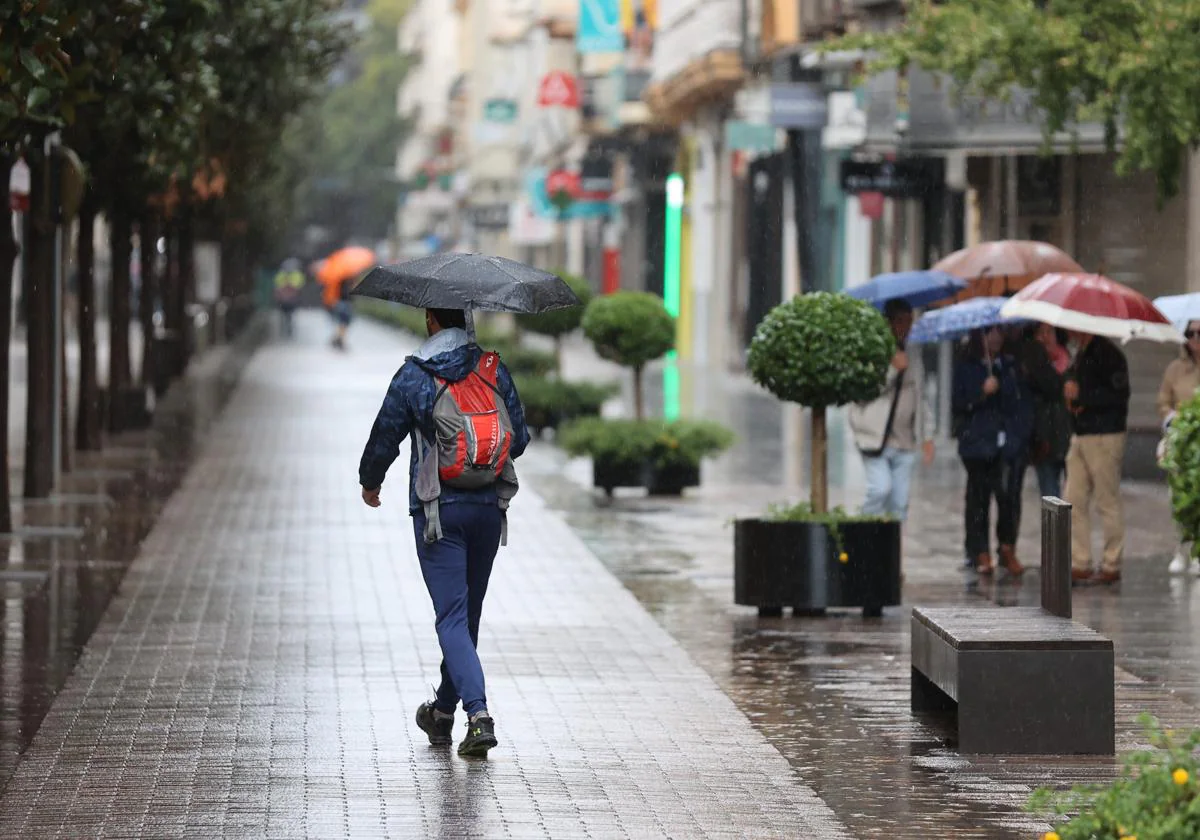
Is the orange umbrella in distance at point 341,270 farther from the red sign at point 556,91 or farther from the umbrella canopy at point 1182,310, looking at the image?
the umbrella canopy at point 1182,310

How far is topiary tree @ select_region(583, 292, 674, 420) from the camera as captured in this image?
22781mm

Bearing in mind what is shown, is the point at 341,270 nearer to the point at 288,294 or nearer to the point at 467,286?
the point at 288,294

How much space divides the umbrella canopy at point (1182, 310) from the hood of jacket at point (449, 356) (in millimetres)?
7018

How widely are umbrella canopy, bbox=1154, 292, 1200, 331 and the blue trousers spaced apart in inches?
278

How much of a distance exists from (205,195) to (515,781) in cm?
2136

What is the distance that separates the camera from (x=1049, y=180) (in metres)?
27.0

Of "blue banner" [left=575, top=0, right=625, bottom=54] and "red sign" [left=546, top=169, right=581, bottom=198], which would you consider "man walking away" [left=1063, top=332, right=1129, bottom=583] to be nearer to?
"blue banner" [left=575, top=0, right=625, bottom=54]

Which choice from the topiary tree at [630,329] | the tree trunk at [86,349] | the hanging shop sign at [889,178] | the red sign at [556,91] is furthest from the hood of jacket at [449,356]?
the red sign at [556,91]

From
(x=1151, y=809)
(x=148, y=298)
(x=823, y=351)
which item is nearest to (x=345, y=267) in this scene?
(x=148, y=298)

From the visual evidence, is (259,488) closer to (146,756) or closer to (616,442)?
(616,442)

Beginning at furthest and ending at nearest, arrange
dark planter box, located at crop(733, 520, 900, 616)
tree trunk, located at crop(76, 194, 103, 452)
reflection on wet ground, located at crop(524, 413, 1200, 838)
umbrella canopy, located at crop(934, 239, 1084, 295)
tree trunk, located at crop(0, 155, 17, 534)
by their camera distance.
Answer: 1. tree trunk, located at crop(76, 194, 103, 452)
2. tree trunk, located at crop(0, 155, 17, 534)
3. umbrella canopy, located at crop(934, 239, 1084, 295)
4. dark planter box, located at crop(733, 520, 900, 616)
5. reflection on wet ground, located at crop(524, 413, 1200, 838)

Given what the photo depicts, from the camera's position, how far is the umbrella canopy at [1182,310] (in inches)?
620

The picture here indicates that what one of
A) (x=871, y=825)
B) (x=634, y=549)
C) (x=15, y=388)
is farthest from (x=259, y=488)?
(x=15, y=388)

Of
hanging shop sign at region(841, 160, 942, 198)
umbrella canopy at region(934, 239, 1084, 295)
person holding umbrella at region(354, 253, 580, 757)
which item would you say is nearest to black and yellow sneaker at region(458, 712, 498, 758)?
person holding umbrella at region(354, 253, 580, 757)
